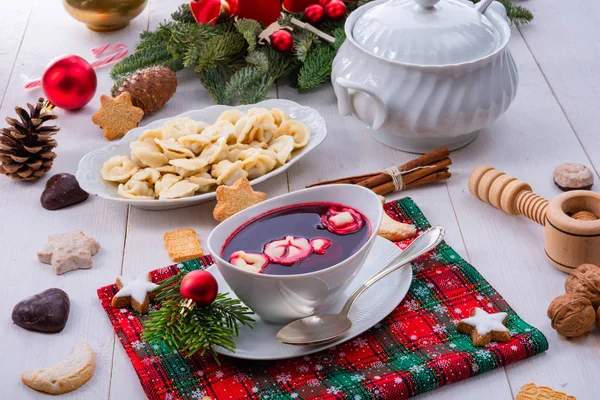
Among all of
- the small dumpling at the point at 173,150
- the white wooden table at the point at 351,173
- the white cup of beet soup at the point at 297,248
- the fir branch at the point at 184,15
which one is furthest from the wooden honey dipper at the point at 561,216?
the fir branch at the point at 184,15

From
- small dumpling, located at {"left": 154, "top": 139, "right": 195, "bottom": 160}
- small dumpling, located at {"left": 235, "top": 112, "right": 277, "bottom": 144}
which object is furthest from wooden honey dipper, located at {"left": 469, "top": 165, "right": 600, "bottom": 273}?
small dumpling, located at {"left": 154, "top": 139, "right": 195, "bottom": 160}

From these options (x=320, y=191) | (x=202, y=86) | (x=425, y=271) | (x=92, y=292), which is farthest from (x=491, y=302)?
(x=202, y=86)

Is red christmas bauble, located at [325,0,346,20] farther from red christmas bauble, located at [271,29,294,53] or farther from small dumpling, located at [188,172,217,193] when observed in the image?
small dumpling, located at [188,172,217,193]

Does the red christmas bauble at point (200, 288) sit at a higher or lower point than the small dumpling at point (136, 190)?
higher

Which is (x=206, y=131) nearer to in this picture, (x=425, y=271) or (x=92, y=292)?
(x=92, y=292)

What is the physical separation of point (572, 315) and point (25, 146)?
98cm

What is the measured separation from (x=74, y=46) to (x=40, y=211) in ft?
2.26

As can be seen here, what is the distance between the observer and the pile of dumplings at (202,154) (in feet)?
4.46

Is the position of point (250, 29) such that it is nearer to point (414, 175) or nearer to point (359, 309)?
point (414, 175)

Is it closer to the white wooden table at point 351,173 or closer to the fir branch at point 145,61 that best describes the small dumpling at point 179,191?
the white wooden table at point 351,173

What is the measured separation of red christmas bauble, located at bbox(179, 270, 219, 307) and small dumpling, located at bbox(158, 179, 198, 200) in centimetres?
32

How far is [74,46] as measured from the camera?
1960mm

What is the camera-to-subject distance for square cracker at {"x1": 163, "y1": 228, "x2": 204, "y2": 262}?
125 centimetres

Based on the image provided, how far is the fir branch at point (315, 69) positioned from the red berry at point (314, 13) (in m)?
0.10
